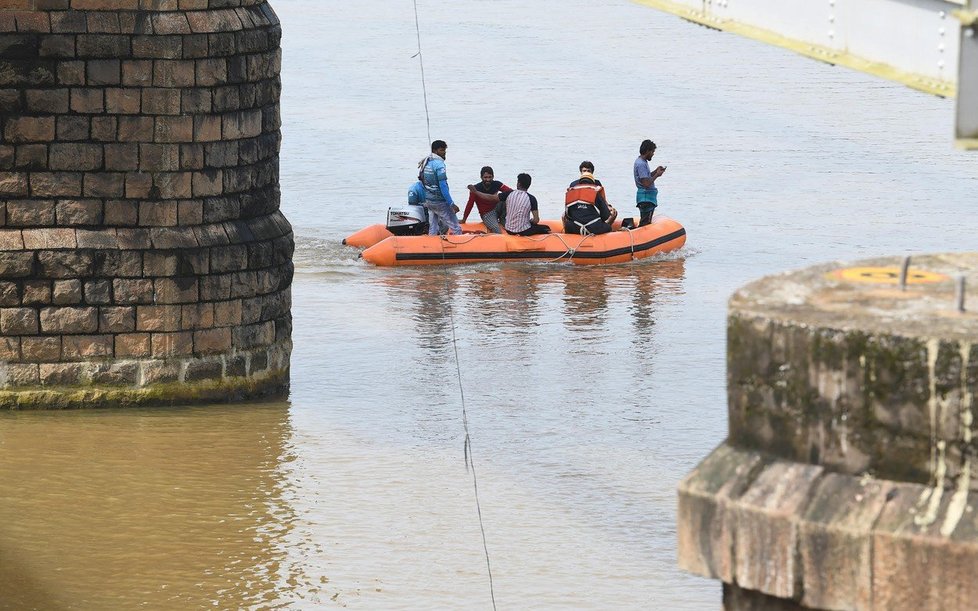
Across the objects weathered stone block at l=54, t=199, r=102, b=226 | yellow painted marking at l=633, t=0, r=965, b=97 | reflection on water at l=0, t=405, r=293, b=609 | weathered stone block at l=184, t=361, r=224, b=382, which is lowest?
reflection on water at l=0, t=405, r=293, b=609

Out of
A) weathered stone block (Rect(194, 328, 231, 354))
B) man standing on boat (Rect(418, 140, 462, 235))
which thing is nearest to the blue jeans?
man standing on boat (Rect(418, 140, 462, 235))

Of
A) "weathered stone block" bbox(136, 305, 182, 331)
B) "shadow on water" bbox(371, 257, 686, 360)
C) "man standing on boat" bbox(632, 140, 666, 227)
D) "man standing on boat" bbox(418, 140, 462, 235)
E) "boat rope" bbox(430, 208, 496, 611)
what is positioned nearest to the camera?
"boat rope" bbox(430, 208, 496, 611)

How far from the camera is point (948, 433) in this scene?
3.27 metres

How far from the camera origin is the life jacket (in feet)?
72.3

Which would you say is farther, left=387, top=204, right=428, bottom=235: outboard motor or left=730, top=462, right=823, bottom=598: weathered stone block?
left=387, top=204, right=428, bottom=235: outboard motor

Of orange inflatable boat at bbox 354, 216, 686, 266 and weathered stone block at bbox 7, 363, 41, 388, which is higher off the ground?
orange inflatable boat at bbox 354, 216, 686, 266

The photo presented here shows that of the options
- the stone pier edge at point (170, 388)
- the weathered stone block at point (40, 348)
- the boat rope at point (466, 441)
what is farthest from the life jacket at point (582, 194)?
the weathered stone block at point (40, 348)

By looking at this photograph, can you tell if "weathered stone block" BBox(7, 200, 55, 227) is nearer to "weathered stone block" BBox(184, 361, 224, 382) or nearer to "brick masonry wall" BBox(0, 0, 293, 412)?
"brick masonry wall" BBox(0, 0, 293, 412)

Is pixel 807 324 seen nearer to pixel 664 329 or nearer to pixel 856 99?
pixel 664 329

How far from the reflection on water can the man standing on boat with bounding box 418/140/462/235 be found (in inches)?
255

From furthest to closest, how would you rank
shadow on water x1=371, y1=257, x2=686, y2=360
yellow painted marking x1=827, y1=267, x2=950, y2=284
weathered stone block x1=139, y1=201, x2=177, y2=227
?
1. shadow on water x1=371, y1=257, x2=686, y2=360
2. weathered stone block x1=139, y1=201, x2=177, y2=227
3. yellow painted marking x1=827, y1=267, x2=950, y2=284

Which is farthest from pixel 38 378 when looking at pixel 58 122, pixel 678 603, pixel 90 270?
pixel 678 603

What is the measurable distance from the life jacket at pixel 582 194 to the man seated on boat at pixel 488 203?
2.79ft

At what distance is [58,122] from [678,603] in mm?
6359
